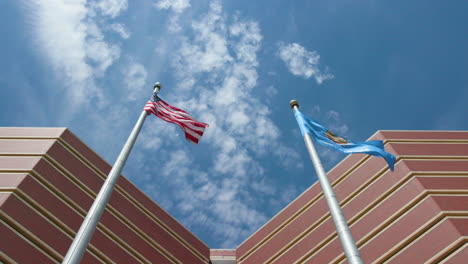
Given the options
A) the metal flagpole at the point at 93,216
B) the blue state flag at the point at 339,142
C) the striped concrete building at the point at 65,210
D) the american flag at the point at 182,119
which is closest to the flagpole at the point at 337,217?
the blue state flag at the point at 339,142

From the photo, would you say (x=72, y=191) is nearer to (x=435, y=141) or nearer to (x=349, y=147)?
(x=349, y=147)

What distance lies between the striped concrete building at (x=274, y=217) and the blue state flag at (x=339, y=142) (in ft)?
10.6

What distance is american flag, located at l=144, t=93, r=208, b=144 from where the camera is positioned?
36.3ft

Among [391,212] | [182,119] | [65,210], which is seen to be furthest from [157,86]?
[391,212]

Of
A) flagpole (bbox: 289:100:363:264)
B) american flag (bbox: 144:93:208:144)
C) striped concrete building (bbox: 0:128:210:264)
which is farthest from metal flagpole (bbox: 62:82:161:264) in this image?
flagpole (bbox: 289:100:363:264)

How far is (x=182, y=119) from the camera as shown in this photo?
1141 centimetres

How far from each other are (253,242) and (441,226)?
795cm

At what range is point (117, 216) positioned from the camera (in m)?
13.6

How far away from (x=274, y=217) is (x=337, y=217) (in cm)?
972

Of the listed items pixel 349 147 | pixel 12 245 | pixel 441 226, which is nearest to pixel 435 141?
pixel 441 226

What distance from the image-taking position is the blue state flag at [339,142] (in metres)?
8.81

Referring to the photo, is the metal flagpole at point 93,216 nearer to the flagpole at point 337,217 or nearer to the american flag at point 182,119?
the american flag at point 182,119

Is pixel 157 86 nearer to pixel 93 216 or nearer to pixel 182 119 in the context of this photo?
pixel 182 119

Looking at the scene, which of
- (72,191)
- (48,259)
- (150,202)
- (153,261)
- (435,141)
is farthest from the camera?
(150,202)
